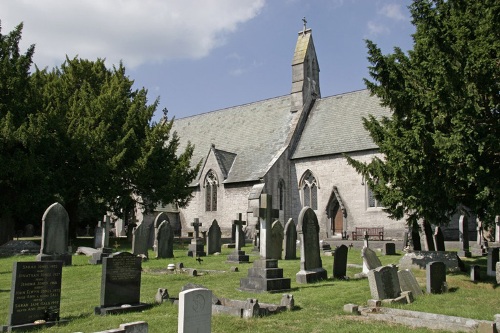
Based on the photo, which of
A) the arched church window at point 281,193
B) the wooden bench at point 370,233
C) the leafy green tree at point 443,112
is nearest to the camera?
the leafy green tree at point 443,112

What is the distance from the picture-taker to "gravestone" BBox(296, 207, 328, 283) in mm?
11945

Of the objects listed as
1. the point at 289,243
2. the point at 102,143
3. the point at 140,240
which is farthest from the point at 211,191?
the point at 289,243

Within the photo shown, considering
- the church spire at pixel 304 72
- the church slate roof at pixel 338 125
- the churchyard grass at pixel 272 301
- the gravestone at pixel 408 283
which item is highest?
the church spire at pixel 304 72

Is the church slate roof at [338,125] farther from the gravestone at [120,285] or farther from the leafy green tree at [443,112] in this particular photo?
the gravestone at [120,285]

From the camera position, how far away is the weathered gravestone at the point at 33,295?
724 centimetres

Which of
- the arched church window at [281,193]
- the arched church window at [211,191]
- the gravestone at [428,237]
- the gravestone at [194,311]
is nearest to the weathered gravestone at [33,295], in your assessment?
the gravestone at [194,311]

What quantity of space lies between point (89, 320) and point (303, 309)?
3.97 meters

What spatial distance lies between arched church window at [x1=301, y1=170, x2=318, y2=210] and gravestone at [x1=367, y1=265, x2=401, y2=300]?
2014 cm

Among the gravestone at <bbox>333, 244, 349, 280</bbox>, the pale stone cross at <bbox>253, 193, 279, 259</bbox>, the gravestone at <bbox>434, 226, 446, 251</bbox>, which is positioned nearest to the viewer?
the pale stone cross at <bbox>253, 193, 279, 259</bbox>

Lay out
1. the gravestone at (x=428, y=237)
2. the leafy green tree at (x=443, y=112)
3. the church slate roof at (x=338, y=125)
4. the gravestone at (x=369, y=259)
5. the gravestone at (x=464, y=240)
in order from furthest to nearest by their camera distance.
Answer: the church slate roof at (x=338, y=125) → the gravestone at (x=464, y=240) → the gravestone at (x=428, y=237) → the gravestone at (x=369, y=259) → the leafy green tree at (x=443, y=112)

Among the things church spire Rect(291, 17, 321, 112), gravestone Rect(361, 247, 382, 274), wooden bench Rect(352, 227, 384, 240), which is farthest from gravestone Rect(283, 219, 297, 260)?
church spire Rect(291, 17, 321, 112)

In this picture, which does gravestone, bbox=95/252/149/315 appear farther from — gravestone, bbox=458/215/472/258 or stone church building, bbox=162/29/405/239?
stone church building, bbox=162/29/405/239

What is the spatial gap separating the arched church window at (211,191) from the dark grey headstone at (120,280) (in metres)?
23.4

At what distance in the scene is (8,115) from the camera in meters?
20.9
